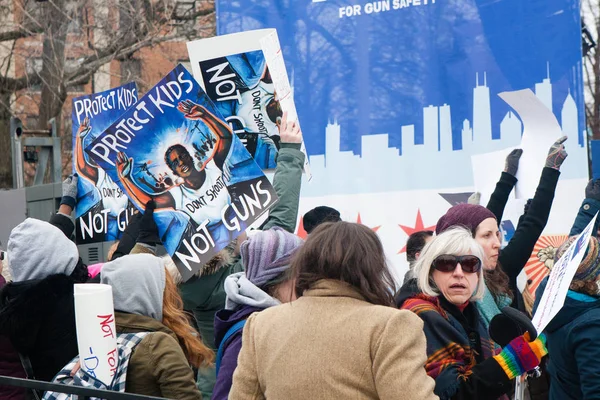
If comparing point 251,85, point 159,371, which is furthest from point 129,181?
point 159,371

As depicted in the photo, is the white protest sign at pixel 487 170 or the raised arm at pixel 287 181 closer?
the raised arm at pixel 287 181

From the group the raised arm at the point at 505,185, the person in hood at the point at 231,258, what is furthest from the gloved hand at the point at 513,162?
the person in hood at the point at 231,258

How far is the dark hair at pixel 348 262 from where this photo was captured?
9.40 ft

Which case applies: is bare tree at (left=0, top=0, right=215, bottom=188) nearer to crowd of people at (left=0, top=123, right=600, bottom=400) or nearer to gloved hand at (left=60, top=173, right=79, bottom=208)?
gloved hand at (left=60, top=173, right=79, bottom=208)

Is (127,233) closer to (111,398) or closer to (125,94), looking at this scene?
(125,94)

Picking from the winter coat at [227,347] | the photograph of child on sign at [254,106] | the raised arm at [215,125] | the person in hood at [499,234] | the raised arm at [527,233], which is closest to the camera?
the winter coat at [227,347]

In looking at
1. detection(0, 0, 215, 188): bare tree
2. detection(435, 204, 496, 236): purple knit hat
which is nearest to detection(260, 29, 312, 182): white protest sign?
detection(435, 204, 496, 236): purple knit hat

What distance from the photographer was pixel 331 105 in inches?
290

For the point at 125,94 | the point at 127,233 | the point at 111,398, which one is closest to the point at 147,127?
the point at 127,233

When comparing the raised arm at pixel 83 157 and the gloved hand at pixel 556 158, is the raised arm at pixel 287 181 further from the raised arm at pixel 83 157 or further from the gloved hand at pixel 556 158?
the raised arm at pixel 83 157

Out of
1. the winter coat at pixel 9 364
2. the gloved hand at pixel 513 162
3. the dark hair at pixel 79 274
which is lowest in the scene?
the winter coat at pixel 9 364

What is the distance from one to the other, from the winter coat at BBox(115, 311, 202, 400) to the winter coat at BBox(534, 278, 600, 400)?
152 cm

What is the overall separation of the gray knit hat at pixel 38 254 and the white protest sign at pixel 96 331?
Result: 0.58 meters

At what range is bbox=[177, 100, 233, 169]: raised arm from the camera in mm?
5109
